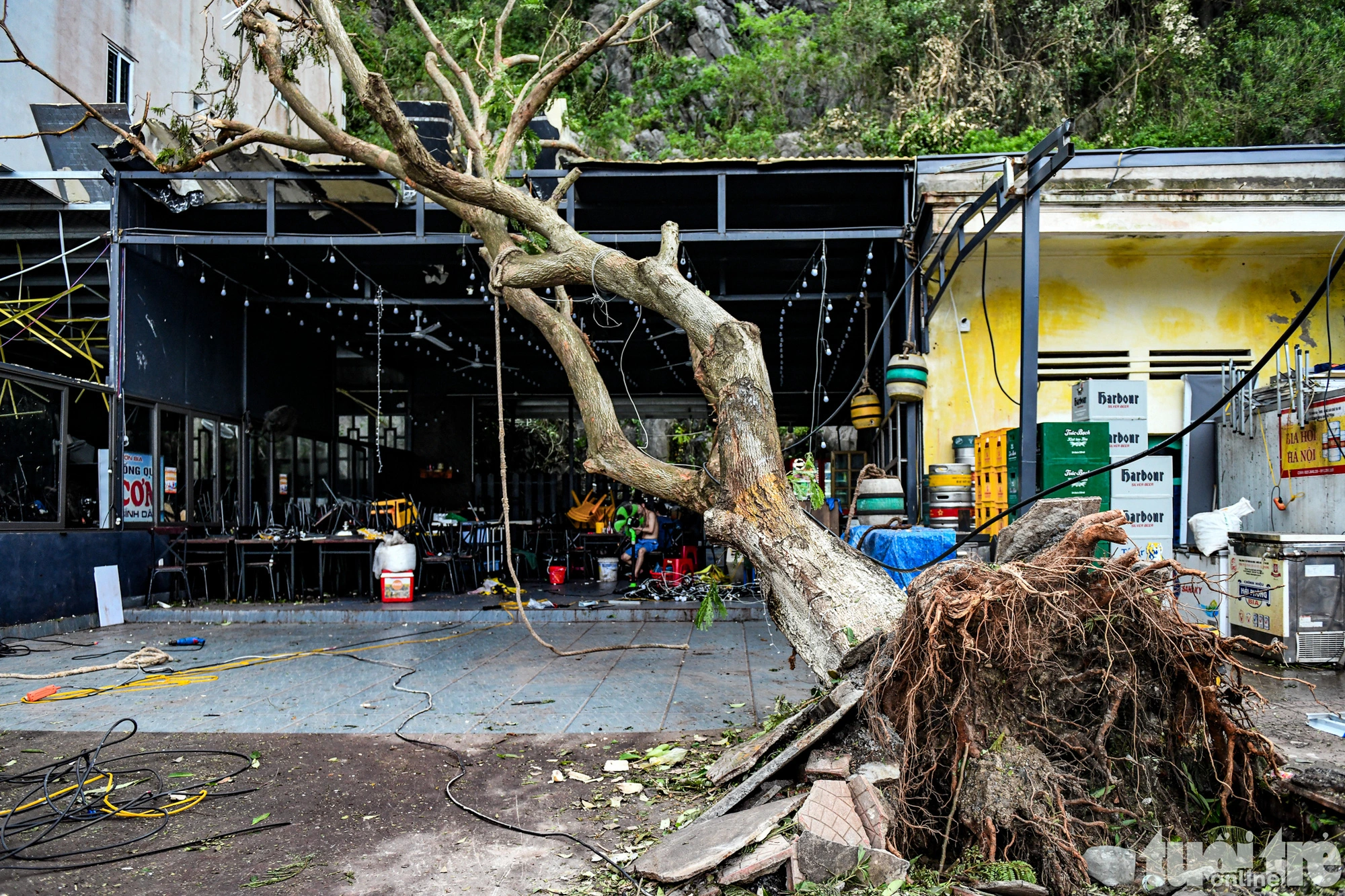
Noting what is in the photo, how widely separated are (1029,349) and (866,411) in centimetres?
399

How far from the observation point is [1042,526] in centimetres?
379

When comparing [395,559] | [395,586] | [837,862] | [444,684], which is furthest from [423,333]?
[837,862]

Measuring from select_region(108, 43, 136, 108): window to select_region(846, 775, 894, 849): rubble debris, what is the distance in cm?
1534

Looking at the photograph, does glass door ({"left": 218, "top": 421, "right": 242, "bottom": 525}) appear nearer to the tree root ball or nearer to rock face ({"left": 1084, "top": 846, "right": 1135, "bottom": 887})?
the tree root ball

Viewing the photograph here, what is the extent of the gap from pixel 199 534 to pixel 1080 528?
35.8 feet

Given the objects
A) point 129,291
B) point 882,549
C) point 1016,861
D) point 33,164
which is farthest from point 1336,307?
point 33,164

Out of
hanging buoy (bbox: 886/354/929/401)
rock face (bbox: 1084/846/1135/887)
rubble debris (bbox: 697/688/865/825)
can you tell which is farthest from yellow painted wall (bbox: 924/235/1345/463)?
rock face (bbox: 1084/846/1135/887)

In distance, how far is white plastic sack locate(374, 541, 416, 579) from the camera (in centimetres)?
989

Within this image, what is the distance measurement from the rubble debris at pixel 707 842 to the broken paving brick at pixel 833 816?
0.16 metres

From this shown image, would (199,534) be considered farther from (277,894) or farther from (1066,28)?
(1066,28)

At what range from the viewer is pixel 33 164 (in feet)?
38.9

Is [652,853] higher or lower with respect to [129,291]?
lower

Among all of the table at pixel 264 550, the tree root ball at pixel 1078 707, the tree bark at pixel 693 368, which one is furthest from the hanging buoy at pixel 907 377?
the table at pixel 264 550

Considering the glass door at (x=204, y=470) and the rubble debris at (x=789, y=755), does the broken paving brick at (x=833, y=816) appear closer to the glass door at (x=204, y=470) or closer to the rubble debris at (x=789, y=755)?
the rubble debris at (x=789, y=755)
